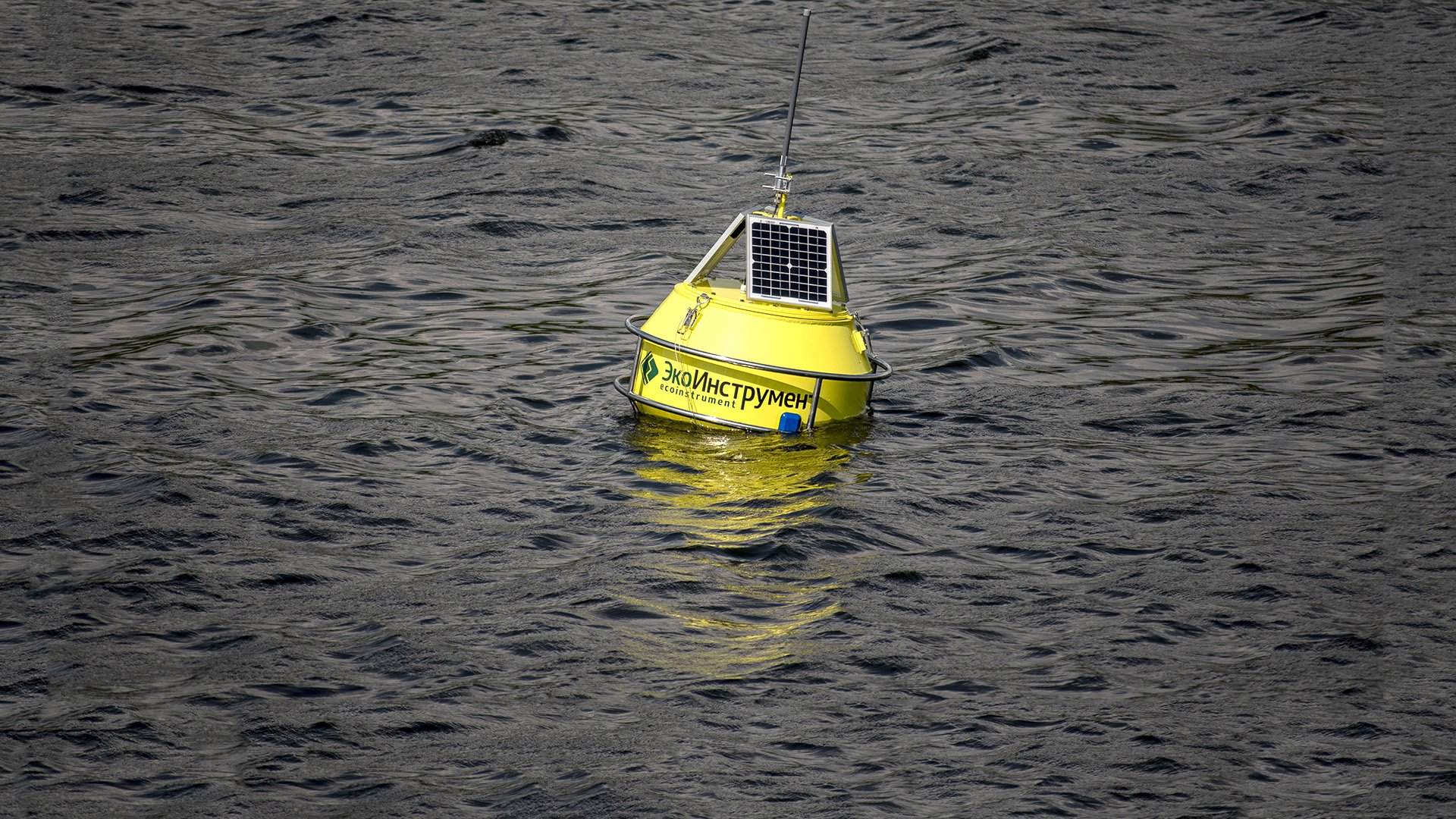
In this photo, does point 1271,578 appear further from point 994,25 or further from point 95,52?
point 95,52

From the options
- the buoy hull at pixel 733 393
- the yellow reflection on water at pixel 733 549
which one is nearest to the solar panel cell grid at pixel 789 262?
the buoy hull at pixel 733 393

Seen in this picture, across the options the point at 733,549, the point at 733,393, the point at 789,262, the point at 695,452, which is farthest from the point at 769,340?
the point at 733,549

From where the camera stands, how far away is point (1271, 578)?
11867 mm

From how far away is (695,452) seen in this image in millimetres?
13805

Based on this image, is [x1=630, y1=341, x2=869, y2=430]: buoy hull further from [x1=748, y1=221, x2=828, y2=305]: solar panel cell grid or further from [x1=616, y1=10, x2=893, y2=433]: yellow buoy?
[x1=748, y1=221, x2=828, y2=305]: solar panel cell grid

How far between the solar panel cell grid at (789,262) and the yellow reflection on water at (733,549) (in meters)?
1.30

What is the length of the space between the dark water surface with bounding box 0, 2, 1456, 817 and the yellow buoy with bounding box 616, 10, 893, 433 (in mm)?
435

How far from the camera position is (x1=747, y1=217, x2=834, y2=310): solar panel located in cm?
1359

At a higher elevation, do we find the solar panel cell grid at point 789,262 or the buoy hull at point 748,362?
the solar panel cell grid at point 789,262

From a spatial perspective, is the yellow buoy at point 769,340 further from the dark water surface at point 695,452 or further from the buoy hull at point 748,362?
the dark water surface at point 695,452

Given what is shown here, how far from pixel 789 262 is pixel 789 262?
0.01 metres

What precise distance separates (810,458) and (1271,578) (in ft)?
→ 13.2

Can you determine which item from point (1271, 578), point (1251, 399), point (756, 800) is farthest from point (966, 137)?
point (756, 800)

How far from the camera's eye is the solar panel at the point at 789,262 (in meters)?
13.6
